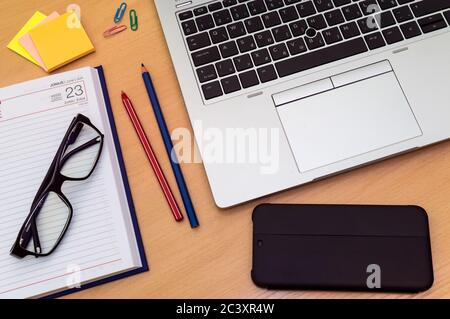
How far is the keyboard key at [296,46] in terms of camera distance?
62 cm

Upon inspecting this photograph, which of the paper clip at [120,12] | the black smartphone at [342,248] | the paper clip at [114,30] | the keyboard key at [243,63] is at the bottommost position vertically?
the black smartphone at [342,248]

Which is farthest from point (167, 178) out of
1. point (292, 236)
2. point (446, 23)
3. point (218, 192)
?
point (446, 23)

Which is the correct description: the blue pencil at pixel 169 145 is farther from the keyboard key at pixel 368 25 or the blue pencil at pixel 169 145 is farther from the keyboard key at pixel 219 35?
the keyboard key at pixel 368 25

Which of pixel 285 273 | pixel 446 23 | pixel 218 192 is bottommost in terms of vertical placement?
pixel 285 273

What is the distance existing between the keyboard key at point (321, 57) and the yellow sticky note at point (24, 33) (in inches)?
14.8

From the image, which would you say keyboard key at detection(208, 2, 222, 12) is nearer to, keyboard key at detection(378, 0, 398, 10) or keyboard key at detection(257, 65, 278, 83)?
keyboard key at detection(257, 65, 278, 83)

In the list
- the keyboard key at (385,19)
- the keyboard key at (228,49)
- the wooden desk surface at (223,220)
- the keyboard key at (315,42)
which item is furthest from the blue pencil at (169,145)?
the keyboard key at (385,19)

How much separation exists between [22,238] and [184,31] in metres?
0.35

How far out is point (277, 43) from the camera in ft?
2.04

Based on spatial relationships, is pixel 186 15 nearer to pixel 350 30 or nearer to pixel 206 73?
pixel 206 73

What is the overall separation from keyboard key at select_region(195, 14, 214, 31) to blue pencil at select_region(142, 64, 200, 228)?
10 cm

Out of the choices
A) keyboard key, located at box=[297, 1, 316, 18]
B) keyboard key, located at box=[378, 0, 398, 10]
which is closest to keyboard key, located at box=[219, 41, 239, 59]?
keyboard key, located at box=[297, 1, 316, 18]

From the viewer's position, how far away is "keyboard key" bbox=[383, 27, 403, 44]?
2.01 feet

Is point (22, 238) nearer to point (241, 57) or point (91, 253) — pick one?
point (91, 253)
